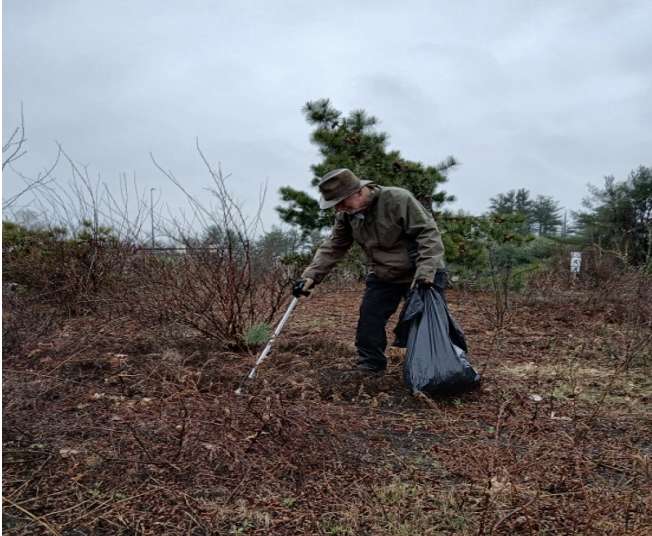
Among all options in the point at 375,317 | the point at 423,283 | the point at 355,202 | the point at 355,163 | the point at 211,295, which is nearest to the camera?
the point at 423,283

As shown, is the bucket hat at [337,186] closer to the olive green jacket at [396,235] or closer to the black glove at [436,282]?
the olive green jacket at [396,235]

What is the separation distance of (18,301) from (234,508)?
3.52 metres

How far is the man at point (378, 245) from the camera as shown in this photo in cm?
347

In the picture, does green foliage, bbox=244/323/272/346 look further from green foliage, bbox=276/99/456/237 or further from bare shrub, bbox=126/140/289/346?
green foliage, bbox=276/99/456/237

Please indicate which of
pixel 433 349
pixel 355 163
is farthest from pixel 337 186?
pixel 355 163

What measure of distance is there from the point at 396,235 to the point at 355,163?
222 inches

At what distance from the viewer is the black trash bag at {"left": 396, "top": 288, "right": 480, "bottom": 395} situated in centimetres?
324

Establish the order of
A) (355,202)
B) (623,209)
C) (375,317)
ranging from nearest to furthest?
(355,202) → (375,317) → (623,209)

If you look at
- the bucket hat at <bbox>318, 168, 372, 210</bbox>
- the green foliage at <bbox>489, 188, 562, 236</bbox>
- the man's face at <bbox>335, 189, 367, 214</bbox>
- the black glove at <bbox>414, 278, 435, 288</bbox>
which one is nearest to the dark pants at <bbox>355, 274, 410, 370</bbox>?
the black glove at <bbox>414, 278, 435, 288</bbox>

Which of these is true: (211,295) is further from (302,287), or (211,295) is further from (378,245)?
(378,245)

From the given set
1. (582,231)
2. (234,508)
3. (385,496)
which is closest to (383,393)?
(385,496)

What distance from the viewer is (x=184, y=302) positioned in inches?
168

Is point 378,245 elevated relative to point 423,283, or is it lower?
elevated

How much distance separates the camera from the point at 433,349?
10.8ft
